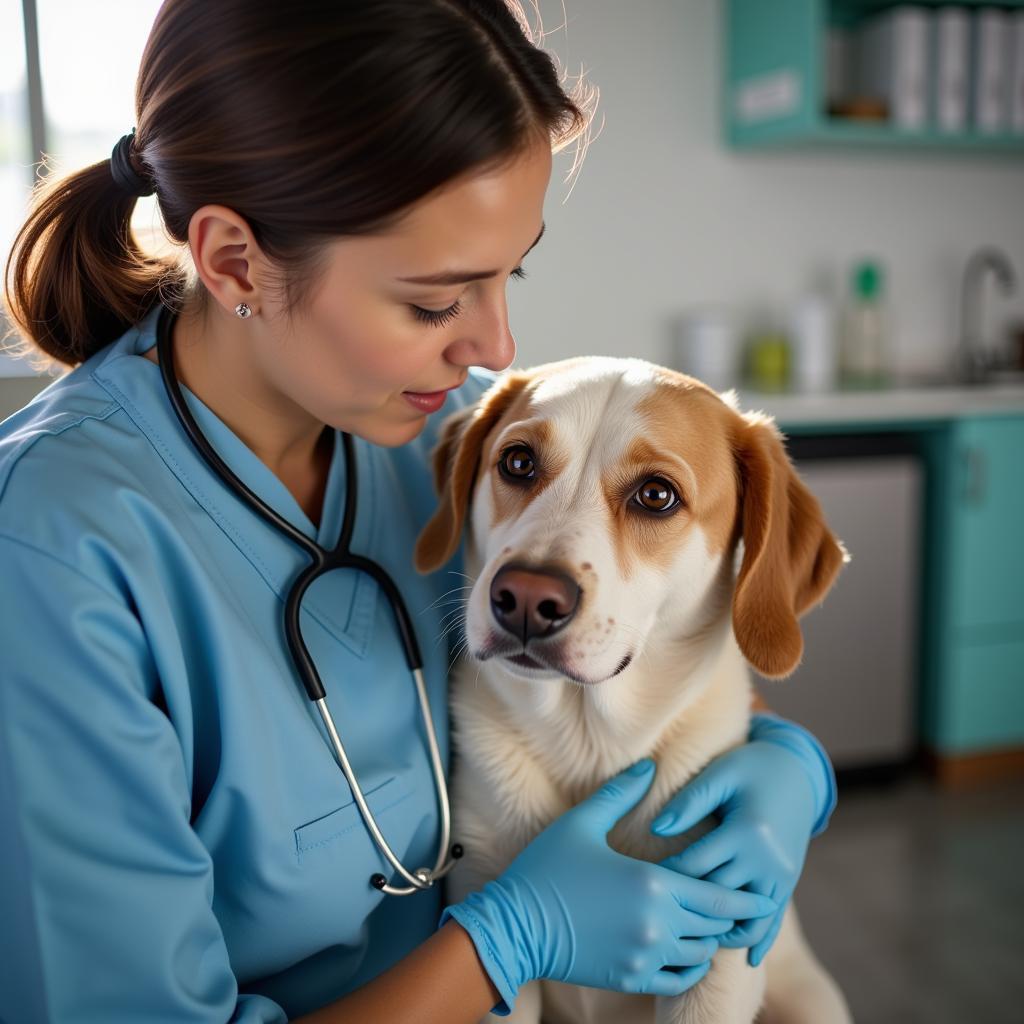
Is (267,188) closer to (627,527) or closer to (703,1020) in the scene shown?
(627,527)

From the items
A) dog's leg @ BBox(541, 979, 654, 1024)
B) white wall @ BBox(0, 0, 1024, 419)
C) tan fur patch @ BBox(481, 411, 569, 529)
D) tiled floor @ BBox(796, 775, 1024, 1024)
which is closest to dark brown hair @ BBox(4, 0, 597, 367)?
tan fur patch @ BBox(481, 411, 569, 529)

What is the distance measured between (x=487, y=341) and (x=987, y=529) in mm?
2264

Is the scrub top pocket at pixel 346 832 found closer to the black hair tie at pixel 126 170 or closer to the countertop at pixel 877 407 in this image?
the black hair tie at pixel 126 170

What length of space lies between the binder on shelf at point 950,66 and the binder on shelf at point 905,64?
0.10 feet

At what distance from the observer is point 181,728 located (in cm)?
86

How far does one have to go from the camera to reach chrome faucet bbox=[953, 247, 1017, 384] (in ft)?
11.1

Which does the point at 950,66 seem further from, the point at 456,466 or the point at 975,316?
the point at 456,466

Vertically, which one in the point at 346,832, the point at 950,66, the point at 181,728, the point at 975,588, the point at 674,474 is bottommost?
the point at 975,588

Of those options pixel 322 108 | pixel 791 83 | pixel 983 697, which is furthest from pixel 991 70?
pixel 322 108

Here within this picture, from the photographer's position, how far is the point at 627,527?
3.49 ft

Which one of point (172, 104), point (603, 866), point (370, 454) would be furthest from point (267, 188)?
point (603, 866)

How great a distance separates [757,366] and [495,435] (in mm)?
2281

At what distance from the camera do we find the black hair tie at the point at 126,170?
3.28ft

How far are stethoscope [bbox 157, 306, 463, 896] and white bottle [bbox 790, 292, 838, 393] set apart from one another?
7.71ft
